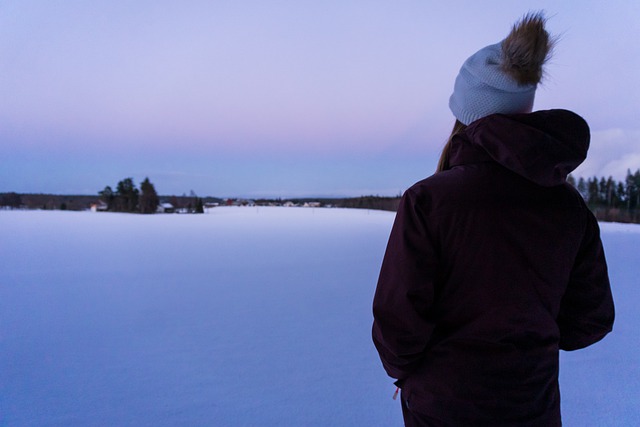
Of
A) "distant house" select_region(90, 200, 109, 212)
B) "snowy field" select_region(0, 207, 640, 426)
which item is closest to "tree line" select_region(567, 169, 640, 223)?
"snowy field" select_region(0, 207, 640, 426)

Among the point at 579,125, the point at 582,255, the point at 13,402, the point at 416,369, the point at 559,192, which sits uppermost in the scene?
the point at 579,125

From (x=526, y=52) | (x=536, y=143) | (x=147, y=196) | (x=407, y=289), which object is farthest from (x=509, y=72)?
(x=147, y=196)

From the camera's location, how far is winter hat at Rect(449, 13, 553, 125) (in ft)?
2.85

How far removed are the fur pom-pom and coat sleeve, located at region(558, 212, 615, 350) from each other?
0.40 metres

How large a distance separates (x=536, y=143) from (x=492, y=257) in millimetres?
259

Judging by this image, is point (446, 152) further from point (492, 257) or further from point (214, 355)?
point (214, 355)

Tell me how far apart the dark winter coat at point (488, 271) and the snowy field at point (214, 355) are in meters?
1.28

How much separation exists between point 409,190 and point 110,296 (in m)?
4.61

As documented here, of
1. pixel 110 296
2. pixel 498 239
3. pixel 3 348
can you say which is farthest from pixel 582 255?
pixel 110 296

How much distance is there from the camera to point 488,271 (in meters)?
0.81

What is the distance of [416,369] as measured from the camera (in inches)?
36.7

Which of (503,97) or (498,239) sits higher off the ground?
(503,97)

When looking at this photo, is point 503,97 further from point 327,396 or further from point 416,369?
point 327,396

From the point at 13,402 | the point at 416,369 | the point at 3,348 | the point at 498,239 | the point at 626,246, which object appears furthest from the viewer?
the point at 626,246
